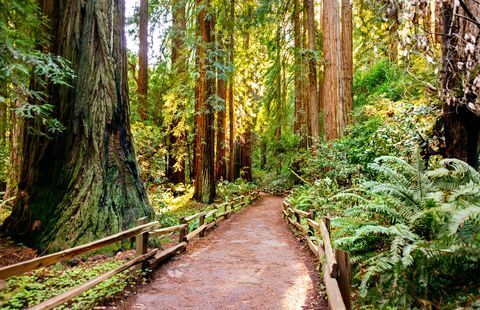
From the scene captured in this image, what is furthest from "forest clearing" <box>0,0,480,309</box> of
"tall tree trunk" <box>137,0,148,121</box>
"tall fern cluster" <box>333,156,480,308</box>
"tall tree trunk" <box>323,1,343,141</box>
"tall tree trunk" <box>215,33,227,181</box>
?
"tall tree trunk" <box>215,33,227,181</box>

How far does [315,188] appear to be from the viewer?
1205cm

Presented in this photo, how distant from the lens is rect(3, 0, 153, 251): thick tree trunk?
236 inches

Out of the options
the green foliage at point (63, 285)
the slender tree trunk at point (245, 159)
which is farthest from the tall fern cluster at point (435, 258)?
the slender tree trunk at point (245, 159)

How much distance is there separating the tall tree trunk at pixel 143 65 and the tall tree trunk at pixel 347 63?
884 cm

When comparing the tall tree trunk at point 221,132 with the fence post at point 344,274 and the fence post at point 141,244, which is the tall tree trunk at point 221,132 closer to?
the fence post at point 141,244

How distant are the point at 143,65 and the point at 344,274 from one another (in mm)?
14693

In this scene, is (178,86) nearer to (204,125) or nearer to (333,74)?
(204,125)

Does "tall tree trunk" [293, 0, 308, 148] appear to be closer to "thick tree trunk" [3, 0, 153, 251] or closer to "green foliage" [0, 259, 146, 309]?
"thick tree trunk" [3, 0, 153, 251]

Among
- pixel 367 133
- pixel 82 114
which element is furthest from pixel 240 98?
pixel 82 114

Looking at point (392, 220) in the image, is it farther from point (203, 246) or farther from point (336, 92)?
point (336, 92)

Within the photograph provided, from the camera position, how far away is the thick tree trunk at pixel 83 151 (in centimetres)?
599

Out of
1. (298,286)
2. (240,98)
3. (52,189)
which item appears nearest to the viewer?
(298,286)

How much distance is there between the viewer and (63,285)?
443cm

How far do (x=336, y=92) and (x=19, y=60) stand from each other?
10.5m
